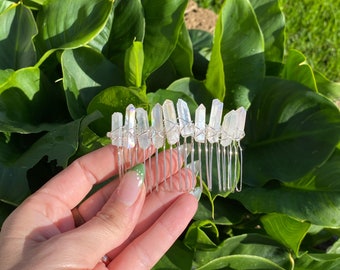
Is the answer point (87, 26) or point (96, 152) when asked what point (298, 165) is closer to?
point (96, 152)

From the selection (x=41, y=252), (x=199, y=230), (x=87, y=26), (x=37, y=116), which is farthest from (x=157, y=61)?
(x=41, y=252)

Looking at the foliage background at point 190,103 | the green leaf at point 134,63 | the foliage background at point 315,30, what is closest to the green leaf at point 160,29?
the foliage background at point 190,103

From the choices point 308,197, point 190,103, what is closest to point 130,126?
point 190,103

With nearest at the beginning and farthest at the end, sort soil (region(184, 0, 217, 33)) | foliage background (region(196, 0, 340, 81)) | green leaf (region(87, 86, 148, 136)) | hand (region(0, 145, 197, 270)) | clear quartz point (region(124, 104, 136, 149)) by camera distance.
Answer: hand (region(0, 145, 197, 270)) < clear quartz point (region(124, 104, 136, 149)) < green leaf (region(87, 86, 148, 136)) < soil (region(184, 0, 217, 33)) < foliage background (region(196, 0, 340, 81))

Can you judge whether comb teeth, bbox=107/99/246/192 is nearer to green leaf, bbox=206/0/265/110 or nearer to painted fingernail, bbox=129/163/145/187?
painted fingernail, bbox=129/163/145/187

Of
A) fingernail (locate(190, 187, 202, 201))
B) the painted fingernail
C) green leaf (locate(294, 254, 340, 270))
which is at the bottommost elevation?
green leaf (locate(294, 254, 340, 270))

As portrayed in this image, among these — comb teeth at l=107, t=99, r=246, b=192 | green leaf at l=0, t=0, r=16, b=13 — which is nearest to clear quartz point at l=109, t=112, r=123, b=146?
comb teeth at l=107, t=99, r=246, b=192

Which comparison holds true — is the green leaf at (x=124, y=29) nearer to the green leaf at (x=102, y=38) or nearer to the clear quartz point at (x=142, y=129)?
the green leaf at (x=102, y=38)

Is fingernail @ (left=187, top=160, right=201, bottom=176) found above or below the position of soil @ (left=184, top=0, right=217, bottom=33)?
below
